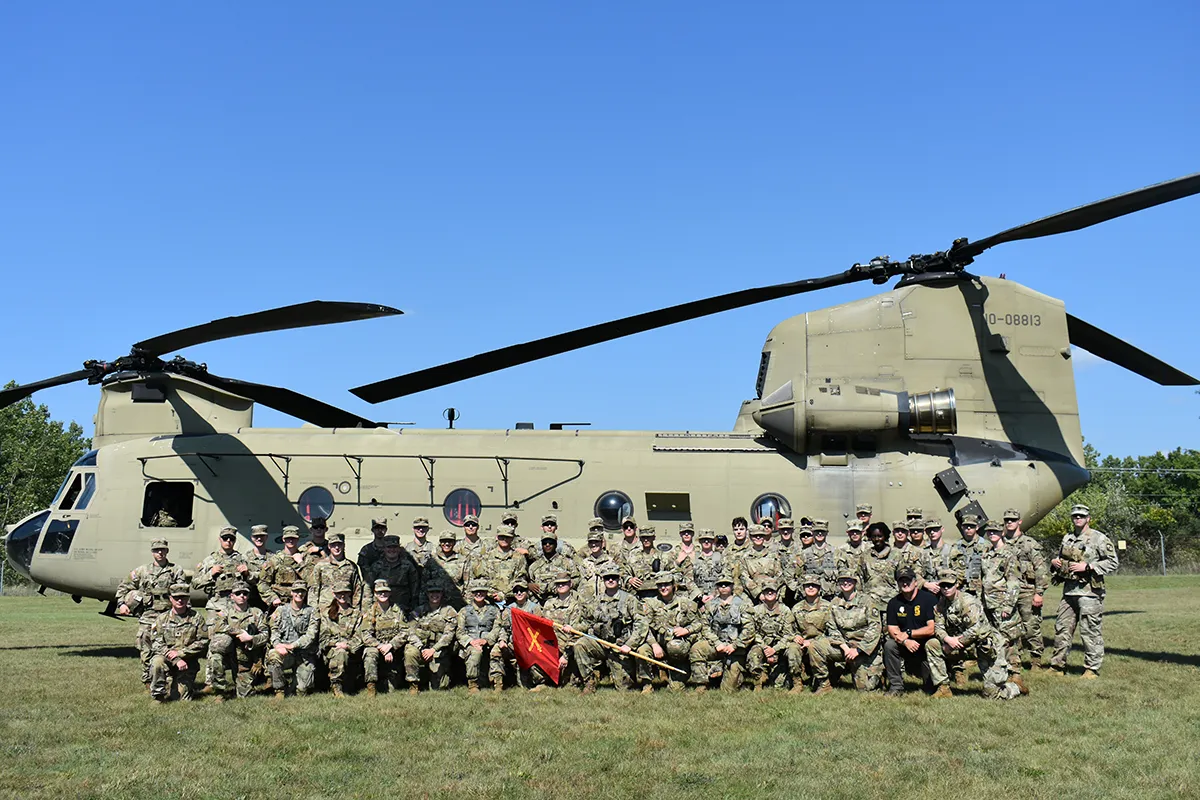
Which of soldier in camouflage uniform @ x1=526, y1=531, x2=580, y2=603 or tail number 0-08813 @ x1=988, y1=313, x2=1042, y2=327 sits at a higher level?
tail number 0-08813 @ x1=988, y1=313, x2=1042, y2=327

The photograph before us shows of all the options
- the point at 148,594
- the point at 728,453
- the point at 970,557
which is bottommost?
the point at 148,594

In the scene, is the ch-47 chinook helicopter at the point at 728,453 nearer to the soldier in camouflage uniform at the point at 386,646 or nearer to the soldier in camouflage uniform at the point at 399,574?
the soldier in camouflage uniform at the point at 399,574

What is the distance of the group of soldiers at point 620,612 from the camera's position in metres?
9.84

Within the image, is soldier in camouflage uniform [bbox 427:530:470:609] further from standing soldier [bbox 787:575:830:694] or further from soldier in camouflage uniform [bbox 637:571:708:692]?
standing soldier [bbox 787:575:830:694]

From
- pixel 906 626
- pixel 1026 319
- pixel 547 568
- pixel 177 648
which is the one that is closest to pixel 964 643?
pixel 906 626

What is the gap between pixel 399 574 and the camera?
11.1 m

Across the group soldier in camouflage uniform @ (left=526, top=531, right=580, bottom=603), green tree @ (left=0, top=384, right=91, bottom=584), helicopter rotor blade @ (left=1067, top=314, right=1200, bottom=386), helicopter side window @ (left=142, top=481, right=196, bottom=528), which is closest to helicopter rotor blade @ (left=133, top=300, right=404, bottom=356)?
helicopter side window @ (left=142, top=481, right=196, bottom=528)

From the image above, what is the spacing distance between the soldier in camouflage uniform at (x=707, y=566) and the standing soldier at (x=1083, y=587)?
12.2 feet

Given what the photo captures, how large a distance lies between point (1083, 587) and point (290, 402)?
10876mm

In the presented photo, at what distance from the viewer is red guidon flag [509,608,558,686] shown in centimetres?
1025

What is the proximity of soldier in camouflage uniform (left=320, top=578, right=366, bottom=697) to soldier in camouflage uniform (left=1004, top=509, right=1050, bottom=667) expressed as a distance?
288 inches

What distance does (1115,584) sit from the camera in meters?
26.7

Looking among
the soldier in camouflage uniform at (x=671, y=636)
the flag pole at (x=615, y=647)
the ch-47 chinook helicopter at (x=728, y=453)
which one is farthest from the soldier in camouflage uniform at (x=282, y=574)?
the soldier in camouflage uniform at (x=671, y=636)

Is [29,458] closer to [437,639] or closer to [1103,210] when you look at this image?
[437,639]
